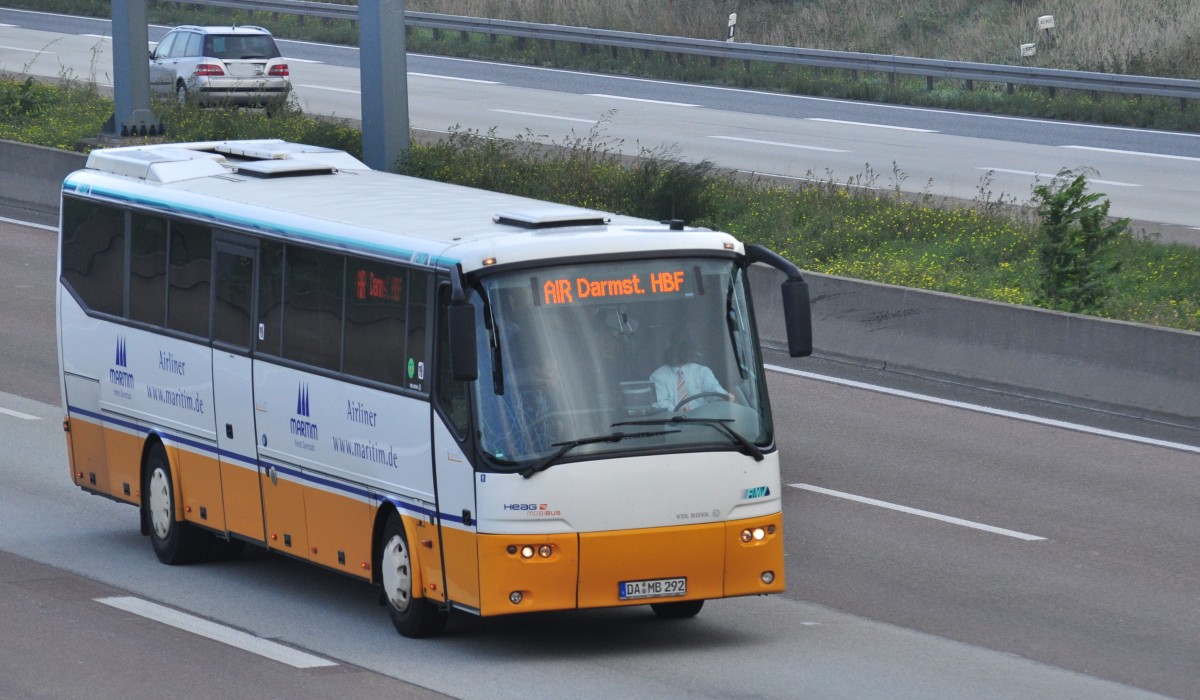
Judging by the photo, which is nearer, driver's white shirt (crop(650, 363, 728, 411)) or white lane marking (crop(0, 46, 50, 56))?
driver's white shirt (crop(650, 363, 728, 411))

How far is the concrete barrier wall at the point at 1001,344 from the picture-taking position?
57.3ft

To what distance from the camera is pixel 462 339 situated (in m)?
9.78

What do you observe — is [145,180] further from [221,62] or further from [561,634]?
[221,62]

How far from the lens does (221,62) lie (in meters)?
40.0

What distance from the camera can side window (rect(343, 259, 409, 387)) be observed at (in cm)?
1073

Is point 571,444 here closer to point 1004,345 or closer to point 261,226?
point 261,226

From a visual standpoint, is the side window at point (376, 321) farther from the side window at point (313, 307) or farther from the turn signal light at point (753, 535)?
the turn signal light at point (753, 535)

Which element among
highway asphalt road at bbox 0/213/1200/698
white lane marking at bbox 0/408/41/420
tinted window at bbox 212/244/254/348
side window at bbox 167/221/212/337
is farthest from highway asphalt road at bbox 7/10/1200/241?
tinted window at bbox 212/244/254/348

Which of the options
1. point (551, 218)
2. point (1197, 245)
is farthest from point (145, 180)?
point (1197, 245)

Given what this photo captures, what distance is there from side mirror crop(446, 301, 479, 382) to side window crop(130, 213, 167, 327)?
3.69 meters

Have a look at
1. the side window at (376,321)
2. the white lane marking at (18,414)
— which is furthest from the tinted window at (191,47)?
the side window at (376,321)

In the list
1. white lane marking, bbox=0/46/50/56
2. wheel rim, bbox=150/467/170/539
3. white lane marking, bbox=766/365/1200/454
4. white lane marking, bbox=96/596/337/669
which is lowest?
white lane marking, bbox=766/365/1200/454

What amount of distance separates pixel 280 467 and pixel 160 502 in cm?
159

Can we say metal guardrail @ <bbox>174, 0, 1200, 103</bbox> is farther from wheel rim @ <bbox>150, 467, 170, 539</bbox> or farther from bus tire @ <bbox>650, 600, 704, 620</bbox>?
bus tire @ <bbox>650, 600, 704, 620</bbox>
